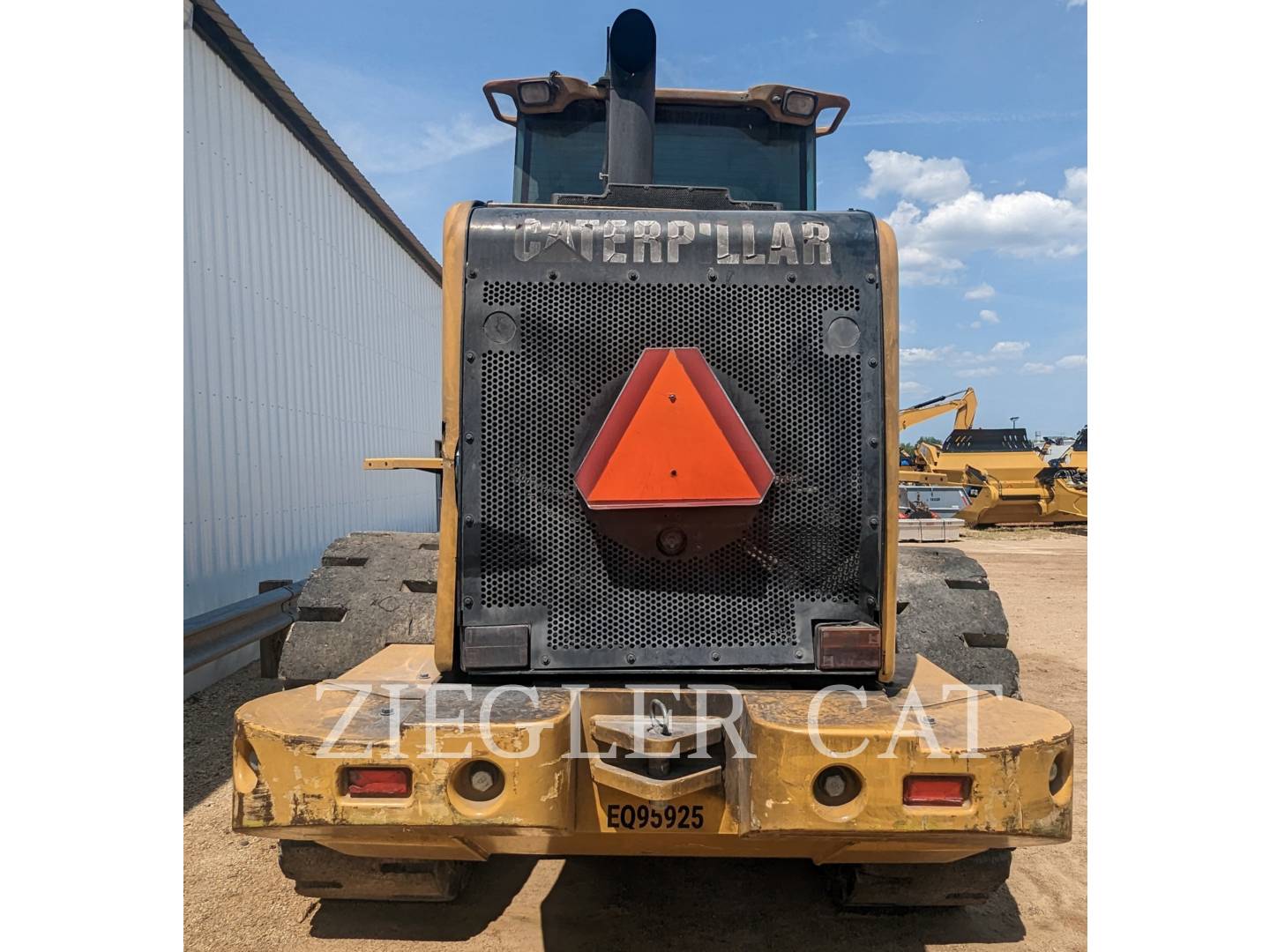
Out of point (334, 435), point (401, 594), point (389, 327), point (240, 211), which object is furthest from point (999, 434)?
point (401, 594)

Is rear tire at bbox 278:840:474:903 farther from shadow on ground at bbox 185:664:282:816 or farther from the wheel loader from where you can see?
shadow on ground at bbox 185:664:282:816

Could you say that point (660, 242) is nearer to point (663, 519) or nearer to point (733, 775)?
point (663, 519)

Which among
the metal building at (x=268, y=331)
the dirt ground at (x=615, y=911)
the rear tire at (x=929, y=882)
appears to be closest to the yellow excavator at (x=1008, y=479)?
the metal building at (x=268, y=331)

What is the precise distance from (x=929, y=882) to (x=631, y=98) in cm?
314

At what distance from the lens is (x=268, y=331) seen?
7359 millimetres

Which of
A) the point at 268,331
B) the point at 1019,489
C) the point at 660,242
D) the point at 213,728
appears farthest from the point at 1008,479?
the point at 660,242

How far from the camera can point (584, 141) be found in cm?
438

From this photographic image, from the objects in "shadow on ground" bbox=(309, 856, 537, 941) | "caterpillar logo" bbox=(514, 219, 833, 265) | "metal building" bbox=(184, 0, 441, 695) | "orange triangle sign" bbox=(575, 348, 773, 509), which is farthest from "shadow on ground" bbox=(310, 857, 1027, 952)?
"metal building" bbox=(184, 0, 441, 695)

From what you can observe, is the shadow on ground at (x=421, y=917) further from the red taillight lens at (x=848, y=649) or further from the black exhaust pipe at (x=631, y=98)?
the black exhaust pipe at (x=631, y=98)

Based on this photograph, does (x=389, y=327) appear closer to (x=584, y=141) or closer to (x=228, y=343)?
(x=228, y=343)

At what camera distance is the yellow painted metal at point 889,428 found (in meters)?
2.65

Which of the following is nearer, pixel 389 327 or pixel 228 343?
pixel 228 343

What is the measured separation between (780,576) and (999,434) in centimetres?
2290

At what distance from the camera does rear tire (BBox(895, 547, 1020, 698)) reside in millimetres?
3381
